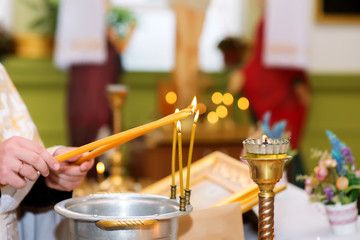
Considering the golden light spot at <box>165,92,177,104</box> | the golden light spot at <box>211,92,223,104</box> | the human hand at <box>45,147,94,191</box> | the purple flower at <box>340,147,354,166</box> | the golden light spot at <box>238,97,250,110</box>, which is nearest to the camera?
the human hand at <box>45,147,94,191</box>

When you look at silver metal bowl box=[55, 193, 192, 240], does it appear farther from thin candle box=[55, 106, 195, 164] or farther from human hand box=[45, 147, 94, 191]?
human hand box=[45, 147, 94, 191]

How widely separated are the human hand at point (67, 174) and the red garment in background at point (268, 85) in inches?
139

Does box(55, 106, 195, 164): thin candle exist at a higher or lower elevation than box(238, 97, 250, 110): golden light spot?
higher

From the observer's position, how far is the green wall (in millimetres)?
4984

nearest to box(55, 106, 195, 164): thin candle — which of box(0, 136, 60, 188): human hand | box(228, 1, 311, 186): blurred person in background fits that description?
box(0, 136, 60, 188): human hand

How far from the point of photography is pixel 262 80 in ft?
15.6

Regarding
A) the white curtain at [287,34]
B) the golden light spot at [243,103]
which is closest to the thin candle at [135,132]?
the white curtain at [287,34]

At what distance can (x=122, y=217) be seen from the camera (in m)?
0.87

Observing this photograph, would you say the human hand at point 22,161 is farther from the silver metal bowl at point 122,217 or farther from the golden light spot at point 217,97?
the golden light spot at point 217,97

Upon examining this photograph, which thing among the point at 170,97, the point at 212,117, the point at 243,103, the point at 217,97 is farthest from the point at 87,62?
the point at 243,103

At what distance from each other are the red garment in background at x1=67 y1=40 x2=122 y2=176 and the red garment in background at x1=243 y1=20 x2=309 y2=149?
1.12 metres

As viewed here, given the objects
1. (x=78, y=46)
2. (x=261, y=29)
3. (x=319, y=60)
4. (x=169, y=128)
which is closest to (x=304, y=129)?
(x=319, y=60)

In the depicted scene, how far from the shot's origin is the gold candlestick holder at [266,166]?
2.81 ft

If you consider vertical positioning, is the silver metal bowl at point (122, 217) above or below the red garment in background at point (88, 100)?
above
